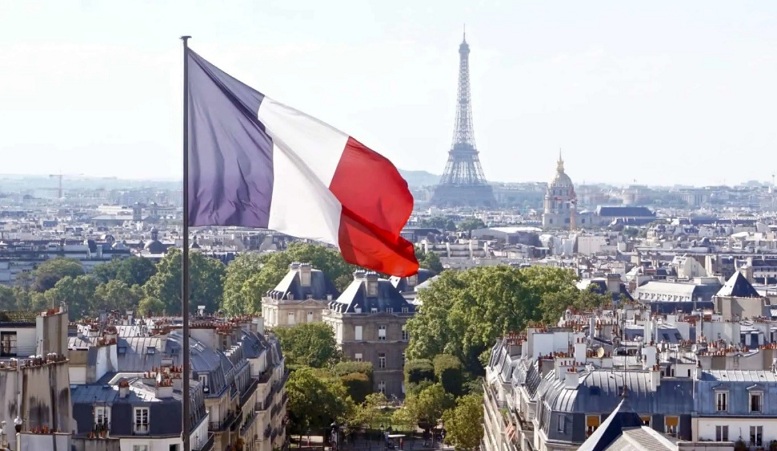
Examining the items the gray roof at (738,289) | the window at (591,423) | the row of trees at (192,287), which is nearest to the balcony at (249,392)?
the window at (591,423)

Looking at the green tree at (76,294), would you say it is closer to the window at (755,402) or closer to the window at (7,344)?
the window at (755,402)

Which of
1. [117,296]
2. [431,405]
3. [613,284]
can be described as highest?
[613,284]

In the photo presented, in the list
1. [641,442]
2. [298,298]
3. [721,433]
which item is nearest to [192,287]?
[298,298]

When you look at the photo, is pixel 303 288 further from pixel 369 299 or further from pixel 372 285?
pixel 369 299

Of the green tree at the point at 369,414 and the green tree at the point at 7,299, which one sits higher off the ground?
the green tree at the point at 7,299

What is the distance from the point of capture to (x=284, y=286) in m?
123

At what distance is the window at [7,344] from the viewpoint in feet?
141

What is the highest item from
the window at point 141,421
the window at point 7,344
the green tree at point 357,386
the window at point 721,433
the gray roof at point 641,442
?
the window at point 7,344

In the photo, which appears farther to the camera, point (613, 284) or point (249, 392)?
point (613, 284)

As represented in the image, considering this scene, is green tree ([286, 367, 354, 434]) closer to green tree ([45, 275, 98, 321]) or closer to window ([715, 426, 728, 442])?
window ([715, 426, 728, 442])

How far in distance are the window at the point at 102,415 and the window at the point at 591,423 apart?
10640mm

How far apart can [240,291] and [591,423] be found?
89.1 m

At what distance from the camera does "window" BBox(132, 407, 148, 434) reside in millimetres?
46250

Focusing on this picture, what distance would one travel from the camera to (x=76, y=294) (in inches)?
5679
